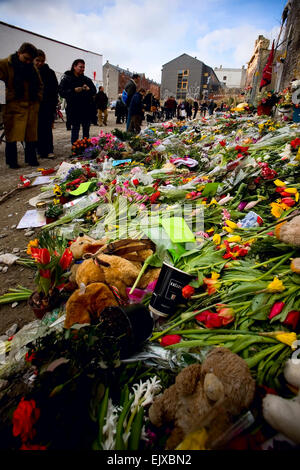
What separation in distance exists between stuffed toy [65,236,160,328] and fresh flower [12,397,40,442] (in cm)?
52

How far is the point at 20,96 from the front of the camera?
4.56 meters

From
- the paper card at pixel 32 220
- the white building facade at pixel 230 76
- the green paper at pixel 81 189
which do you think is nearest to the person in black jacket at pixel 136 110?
the green paper at pixel 81 189

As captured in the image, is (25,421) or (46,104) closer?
(25,421)

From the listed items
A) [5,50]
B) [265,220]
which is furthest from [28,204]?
[5,50]

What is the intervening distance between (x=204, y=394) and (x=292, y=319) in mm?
626

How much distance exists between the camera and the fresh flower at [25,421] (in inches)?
33.8

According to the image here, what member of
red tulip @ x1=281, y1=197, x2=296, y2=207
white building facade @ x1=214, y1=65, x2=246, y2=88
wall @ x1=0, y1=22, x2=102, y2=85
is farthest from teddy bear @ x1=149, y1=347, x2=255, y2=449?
white building facade @ x1=214, y1=65, x2=246, y2=88

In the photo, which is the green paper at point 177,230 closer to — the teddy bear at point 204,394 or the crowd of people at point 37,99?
the teddy bear at point 204,394

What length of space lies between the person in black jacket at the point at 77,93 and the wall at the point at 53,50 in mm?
7148

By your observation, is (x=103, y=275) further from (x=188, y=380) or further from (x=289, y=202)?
(x=289, y=202)

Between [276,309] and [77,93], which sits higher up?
[77,93]

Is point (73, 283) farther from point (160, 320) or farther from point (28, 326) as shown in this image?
point (160, 320)

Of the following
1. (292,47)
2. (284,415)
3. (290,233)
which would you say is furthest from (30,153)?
(292,47)

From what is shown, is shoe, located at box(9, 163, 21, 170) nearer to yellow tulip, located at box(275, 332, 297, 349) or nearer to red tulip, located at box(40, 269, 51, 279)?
red tulip, located at box(40, 269, 51, 279)
